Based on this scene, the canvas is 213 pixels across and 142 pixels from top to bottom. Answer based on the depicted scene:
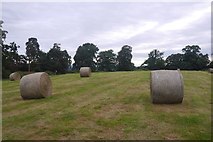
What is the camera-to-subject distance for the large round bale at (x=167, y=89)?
13.4 metres

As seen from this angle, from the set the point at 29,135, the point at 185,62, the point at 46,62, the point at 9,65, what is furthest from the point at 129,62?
the point at 29,135

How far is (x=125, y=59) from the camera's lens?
86500mm

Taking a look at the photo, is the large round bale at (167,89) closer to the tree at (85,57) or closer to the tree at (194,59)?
the tree at (194,59)

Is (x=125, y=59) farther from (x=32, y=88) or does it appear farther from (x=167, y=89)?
(x=167, y=89)

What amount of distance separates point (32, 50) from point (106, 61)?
21.1 meters

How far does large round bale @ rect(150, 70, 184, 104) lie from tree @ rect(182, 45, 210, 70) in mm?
57678

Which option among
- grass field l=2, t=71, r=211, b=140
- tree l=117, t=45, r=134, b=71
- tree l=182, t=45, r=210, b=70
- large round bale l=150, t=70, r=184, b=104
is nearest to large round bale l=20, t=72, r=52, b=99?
grass field l=2, t=71, r=211, b=140

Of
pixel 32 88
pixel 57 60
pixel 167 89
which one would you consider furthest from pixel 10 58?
pixel 167 89

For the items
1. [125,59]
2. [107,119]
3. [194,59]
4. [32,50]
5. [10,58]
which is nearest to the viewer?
[107,119]

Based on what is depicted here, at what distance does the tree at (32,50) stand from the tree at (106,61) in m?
18.0

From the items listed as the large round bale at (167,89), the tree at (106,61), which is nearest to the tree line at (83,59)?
the tree at (106,61)

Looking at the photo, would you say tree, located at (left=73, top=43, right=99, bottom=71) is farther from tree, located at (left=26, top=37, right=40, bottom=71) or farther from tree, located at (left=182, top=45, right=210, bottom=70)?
tree, located at (left=182, top=45, right=210, bottom=70)

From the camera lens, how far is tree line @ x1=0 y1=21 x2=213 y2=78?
6462 cm

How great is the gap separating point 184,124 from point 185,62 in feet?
213
